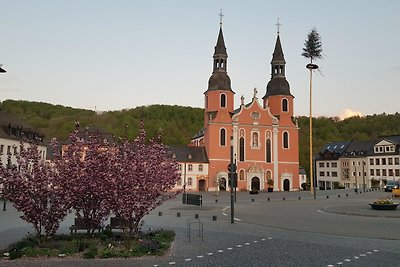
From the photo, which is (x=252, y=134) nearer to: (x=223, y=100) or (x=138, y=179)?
(x=223, y=100)

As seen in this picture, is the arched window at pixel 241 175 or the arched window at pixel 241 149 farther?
the arched window at pixel 241 149

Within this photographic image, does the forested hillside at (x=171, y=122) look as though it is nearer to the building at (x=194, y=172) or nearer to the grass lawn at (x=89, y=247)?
the building at (x=194, y=172)

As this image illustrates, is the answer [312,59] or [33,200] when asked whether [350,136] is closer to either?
[312,59]

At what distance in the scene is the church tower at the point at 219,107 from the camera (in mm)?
67625

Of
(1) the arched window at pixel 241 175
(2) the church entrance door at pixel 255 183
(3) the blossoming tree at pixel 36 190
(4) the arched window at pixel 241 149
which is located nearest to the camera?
(3) the blossoming tree at pixel 36 190

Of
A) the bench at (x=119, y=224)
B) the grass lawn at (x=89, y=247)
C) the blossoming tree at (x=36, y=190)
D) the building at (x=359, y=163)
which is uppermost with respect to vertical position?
the building at (x=359, y=163)

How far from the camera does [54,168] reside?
14.0 meters

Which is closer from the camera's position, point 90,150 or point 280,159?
point 90,150

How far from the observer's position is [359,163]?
91.4 meters

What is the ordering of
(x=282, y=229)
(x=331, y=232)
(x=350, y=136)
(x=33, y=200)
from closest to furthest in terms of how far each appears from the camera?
(x=33, y=200)
(x=331, y=232)
(x=282, y=229)
(x=350, y=136)

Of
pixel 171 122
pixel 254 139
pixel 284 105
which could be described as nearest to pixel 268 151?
pixel 254 139

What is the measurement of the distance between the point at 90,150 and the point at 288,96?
204ft

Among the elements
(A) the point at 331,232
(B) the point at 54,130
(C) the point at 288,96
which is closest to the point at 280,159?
(C) the point at 288,96

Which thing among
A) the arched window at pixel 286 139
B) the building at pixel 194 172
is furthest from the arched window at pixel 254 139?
the building at pixel 194 172
